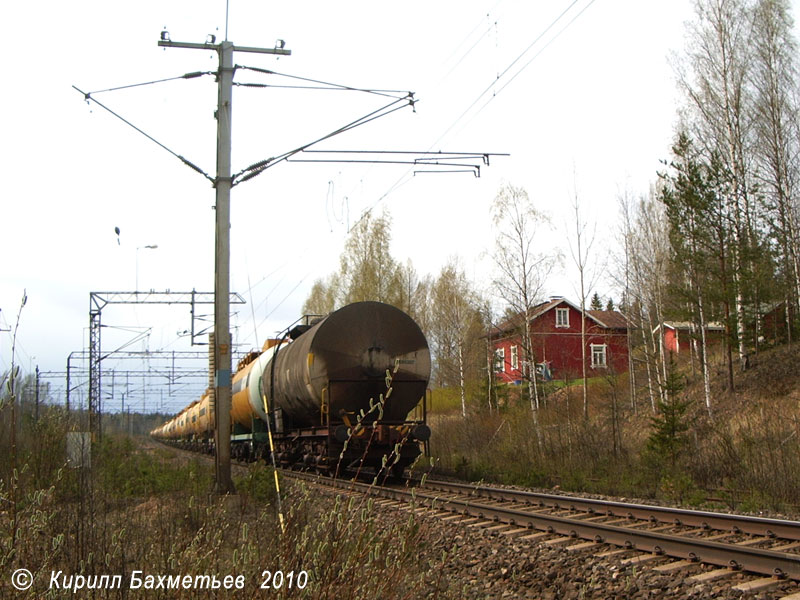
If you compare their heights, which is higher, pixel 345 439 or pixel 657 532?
pixel 345 439

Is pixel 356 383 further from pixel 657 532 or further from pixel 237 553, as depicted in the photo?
pixel 237 553

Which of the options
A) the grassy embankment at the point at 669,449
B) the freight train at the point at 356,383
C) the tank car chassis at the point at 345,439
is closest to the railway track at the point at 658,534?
the grassy embankment at the point at 669,449

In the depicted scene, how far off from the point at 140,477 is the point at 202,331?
20.1 meters

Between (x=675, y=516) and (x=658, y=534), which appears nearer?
(x=658, y=534)

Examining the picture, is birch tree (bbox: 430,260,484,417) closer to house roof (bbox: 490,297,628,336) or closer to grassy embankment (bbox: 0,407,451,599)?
house roof (bbox: 490,297,628,336)

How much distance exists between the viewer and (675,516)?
822cm

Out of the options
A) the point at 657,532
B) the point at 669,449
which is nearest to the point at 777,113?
the point at 669,449

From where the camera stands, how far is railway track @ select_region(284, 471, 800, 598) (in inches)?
229

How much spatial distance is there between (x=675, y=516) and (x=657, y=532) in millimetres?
663

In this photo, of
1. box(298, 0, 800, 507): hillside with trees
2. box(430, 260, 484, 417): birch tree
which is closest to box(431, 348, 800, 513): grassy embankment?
box(298, 0, 800, 507): hillside with trees

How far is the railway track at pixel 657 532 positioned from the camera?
5.81 m

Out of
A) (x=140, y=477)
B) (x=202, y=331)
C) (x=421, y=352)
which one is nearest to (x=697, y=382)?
(x=421, y=352)

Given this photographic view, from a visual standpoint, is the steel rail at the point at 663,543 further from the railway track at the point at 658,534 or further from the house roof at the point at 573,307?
the house roof at the point at 573,307

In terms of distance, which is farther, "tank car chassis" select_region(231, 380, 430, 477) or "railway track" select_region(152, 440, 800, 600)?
"tank car chassis" select_region(231, 380, 430, 477)
